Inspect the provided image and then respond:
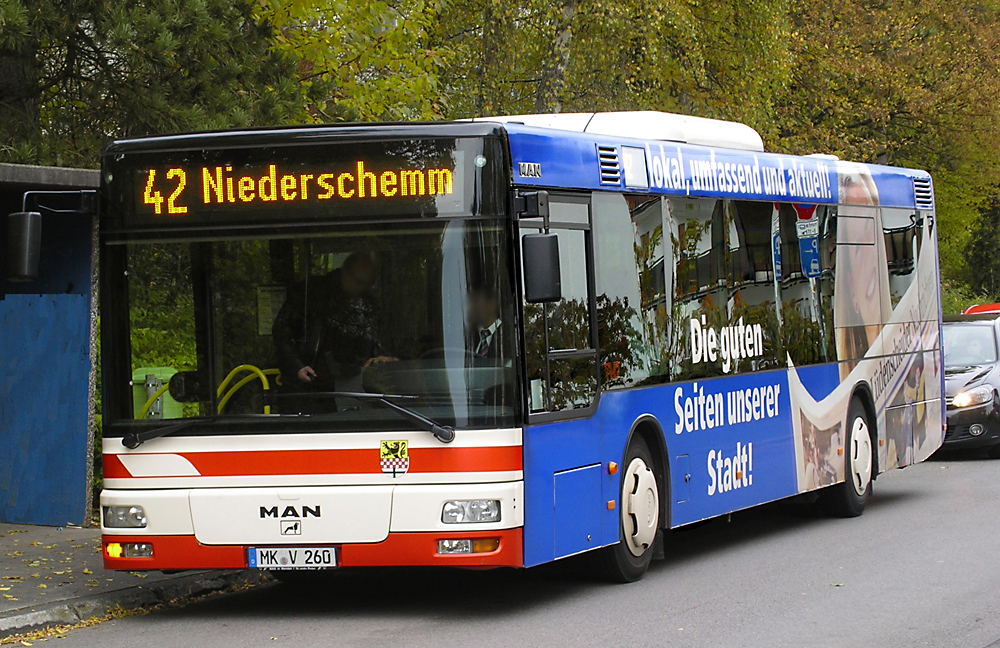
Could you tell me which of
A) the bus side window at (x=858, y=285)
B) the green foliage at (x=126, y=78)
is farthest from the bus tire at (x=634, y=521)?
the green foliage at (x=126, y=78)

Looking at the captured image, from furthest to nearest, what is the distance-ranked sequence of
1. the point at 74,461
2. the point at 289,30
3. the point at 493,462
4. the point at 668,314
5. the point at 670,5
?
the point at 670,5 < the point at 289,30 < the point at 74,461 < the point at 668,314 < the point at 493,462

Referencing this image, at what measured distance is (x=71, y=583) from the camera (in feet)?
32.7

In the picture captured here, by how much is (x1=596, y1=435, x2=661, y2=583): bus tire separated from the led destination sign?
248cm

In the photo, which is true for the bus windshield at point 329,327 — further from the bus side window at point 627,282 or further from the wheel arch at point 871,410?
the wheel arch at point 871,410

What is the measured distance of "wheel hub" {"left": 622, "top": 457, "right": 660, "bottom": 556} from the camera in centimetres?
995

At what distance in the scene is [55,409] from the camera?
42.4 feet

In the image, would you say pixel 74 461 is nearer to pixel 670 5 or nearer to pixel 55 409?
pixel 55 409

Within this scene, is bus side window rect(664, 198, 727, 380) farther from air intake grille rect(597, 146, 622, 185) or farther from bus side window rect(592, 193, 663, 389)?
air intake grille rect(597, 146, 622, 185)

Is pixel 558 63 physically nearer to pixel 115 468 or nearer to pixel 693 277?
pixel 693 277

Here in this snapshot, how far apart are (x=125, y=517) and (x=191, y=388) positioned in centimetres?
85

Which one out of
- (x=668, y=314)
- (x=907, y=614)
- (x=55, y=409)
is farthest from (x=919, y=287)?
(x=55, y=409)

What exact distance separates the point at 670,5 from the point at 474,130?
17187 mm

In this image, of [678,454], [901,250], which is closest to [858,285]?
[901,250]

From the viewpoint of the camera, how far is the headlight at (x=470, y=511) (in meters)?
8.46
